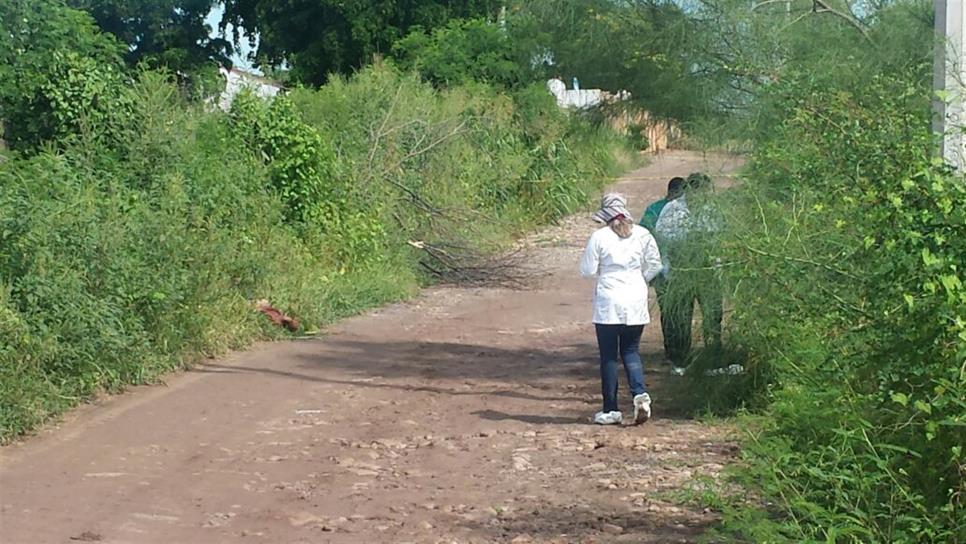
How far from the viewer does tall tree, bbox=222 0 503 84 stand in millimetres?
29578

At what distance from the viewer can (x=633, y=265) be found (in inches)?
379

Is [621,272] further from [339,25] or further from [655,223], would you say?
[339,25]

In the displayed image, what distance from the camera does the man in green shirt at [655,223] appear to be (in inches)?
408

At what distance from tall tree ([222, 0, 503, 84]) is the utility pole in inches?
884

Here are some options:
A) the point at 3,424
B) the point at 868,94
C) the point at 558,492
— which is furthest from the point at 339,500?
the point at 868,94

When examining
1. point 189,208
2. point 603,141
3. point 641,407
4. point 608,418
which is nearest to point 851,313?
point 641,407

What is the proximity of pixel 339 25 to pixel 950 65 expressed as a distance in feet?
79.0

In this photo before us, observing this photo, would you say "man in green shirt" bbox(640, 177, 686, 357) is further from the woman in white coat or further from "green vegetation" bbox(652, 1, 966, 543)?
"green vegetation" bbox(652, 1, 966, 543)

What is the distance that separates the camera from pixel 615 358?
9562 mm

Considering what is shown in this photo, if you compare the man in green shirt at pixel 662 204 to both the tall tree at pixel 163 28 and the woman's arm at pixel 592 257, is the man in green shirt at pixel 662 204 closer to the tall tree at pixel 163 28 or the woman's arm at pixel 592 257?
the woman's arm at pixel 592 257

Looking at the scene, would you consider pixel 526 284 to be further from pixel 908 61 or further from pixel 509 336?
pixel 908 61

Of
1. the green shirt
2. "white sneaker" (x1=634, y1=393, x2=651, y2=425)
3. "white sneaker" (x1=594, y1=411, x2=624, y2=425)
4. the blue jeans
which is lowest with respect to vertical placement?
"white sneaker" (x1=594, y1=411, x2=624, y2=425)

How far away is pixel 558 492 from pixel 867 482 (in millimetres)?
2703

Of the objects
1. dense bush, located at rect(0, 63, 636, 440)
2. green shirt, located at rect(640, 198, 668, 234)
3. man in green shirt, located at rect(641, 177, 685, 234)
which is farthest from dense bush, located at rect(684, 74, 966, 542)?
dense bush, located at rect(0, 63, 636, 440)
